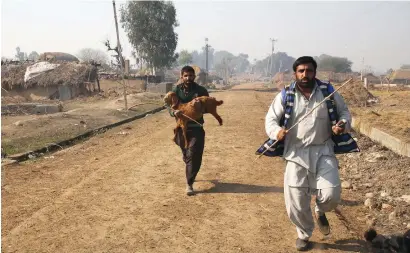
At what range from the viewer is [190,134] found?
598cm

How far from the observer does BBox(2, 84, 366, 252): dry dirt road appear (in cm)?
420

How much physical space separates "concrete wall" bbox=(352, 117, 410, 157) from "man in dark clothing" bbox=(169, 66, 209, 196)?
13.3 feet

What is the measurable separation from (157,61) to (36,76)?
64.9 feet

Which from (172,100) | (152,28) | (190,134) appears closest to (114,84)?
(152,28)

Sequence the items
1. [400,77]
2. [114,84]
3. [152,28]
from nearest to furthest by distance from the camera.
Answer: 1. [114,84]
2. [152,28]
3. [400,77]

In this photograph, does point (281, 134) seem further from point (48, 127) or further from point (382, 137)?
point (48, 127)

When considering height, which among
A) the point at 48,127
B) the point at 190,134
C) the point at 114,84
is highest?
the point at 190,134

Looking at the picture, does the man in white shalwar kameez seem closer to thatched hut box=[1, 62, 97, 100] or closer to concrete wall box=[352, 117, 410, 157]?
concrete wall box=[352, 117, 410, 157]

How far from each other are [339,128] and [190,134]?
276cm

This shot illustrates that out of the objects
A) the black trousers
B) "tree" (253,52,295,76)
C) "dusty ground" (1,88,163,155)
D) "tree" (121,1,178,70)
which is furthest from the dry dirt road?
"tree" (253,52,295,76)

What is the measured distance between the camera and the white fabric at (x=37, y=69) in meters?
27.1

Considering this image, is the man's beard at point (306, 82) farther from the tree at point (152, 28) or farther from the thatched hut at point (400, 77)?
the thatched hut at point (400, 77)

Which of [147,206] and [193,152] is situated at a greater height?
[193,152]

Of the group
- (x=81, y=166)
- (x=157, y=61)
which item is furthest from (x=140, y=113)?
(x=157, y=61)
